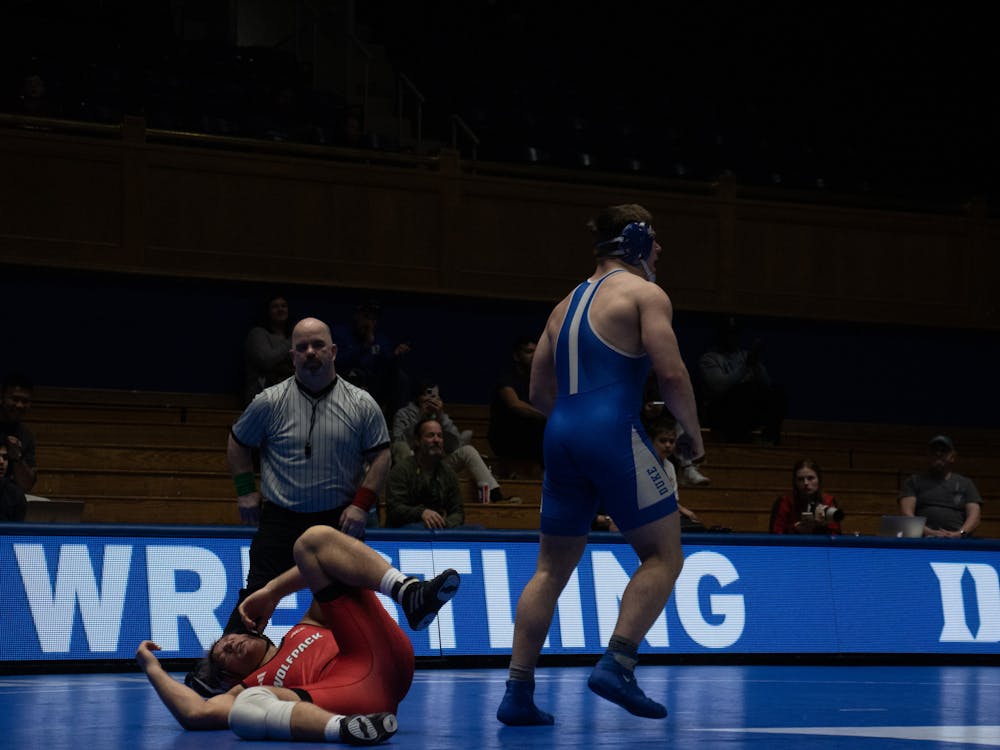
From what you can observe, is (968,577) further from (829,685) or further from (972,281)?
(972,281)

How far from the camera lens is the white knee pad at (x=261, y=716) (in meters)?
5.57

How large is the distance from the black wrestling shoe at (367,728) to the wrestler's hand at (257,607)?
106 centimetres

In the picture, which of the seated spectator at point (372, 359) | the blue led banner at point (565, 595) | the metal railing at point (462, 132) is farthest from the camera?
the metal railing at point (462, 132)

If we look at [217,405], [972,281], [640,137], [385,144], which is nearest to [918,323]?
[972,281]

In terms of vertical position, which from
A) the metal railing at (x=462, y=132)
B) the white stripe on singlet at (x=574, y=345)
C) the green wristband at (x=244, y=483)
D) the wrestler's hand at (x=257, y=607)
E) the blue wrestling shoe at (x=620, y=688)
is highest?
the metal railing at (x=462, y=132)

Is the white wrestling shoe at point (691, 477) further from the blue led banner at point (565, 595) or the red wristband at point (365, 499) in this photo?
the red wristband at point (365, 499)

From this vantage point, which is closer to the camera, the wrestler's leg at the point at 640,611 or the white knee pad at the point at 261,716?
the white knee pad at the point at 261,716

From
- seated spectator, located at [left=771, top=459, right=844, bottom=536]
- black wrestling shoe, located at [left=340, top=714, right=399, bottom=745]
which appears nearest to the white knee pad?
black wrestling shoe, located at [left=340, top=714, right=399, bottom=745]

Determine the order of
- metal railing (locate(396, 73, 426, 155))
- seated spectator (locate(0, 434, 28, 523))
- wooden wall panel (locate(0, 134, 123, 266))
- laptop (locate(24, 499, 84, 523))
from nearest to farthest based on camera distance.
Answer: seated spectator (locate(0, 434, 28, 523))
laptop (locate(24, 499, 84, 523))
wooden wall panel (locate(0, 134, 123, 266))
metal railing (locate(396, 73, 426, 155))

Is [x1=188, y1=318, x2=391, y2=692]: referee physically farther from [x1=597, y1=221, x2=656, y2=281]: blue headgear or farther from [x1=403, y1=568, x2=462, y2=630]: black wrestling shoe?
[x1=597, y1=221, x2=656, y2=281]: blue headgear

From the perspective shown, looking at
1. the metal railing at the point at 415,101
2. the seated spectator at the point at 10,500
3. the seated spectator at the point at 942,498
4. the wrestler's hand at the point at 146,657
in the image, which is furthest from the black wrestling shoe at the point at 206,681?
the metal railing at the point at 415,101

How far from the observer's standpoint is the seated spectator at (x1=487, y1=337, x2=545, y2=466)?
12500 millimetres

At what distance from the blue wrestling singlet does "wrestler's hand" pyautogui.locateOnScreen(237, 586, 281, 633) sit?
1112 millimetres

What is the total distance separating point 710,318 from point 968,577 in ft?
23.0
